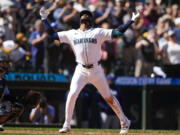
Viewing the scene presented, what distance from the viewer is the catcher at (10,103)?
7.77 m

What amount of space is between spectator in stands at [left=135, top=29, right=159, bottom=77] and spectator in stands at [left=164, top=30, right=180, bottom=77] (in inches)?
16.0

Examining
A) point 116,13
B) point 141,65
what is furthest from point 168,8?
point 141,65

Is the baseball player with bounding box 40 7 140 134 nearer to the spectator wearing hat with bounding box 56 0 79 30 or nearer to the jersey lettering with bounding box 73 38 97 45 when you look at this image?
the jersey lettering with bounding box 73 38 97 45

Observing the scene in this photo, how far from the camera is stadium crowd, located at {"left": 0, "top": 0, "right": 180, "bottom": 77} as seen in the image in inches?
489

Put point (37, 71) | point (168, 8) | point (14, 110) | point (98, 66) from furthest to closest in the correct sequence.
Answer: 1. point (168, 8)
2. point (37, 71)
3. point (98, 66)
4. point (14, 110)

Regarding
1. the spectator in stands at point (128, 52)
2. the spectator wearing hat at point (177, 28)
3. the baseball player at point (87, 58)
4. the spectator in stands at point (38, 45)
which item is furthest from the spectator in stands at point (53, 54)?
the baseball player at point (87, 58)

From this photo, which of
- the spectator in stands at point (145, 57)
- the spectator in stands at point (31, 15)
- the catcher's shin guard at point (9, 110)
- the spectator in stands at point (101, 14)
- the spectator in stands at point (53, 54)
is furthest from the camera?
the spectator in stands at point (101, 14)

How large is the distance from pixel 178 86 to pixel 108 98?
15.5 ft

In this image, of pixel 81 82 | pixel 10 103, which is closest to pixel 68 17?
pixel 81 82

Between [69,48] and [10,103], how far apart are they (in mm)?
5240

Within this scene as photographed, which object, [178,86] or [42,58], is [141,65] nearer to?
[178,86]

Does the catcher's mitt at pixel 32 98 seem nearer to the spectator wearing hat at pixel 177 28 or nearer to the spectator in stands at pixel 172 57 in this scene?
the spectator in stands at pixel 172 57

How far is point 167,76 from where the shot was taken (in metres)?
12.6

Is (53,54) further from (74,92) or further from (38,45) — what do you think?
(74,92)
